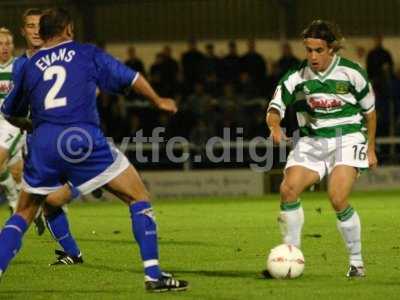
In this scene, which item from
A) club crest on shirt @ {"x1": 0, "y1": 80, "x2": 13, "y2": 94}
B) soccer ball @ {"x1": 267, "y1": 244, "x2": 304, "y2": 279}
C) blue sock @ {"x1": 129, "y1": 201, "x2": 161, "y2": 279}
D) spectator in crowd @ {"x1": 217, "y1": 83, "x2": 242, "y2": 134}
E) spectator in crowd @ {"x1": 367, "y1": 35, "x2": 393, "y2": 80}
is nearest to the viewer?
blue sock @ {"x1": 129, "y1": 201, "x2": 161, "y2": 279}

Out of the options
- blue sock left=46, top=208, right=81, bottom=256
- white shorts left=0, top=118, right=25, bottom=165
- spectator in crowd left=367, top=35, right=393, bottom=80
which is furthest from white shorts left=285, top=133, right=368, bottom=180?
spectator in crowd left=367, top=35, right=393, bottom=80

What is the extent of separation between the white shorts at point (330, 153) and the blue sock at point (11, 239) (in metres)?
2.24

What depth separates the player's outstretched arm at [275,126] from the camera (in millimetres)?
8852

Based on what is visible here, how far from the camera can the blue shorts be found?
798 centimetres

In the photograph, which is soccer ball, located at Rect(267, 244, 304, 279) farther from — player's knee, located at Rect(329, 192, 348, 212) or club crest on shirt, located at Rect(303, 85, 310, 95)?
club crest on shirt, located at Rect(303, 85, 310, 95)

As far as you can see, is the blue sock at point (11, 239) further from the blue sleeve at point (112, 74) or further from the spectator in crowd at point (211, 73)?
the spectator in crowd at point (211, 73)

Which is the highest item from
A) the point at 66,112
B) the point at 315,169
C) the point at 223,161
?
the point at 66,112

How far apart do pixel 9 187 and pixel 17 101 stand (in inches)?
243

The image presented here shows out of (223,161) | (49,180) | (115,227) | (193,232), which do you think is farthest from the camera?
(223,161)

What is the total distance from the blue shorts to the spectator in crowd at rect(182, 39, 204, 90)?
13.7 m

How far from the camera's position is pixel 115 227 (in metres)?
14.5

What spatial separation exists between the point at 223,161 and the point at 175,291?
12.9 m

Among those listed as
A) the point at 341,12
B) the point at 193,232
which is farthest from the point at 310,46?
the point at 341,12

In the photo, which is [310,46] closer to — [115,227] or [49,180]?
[49,180]
